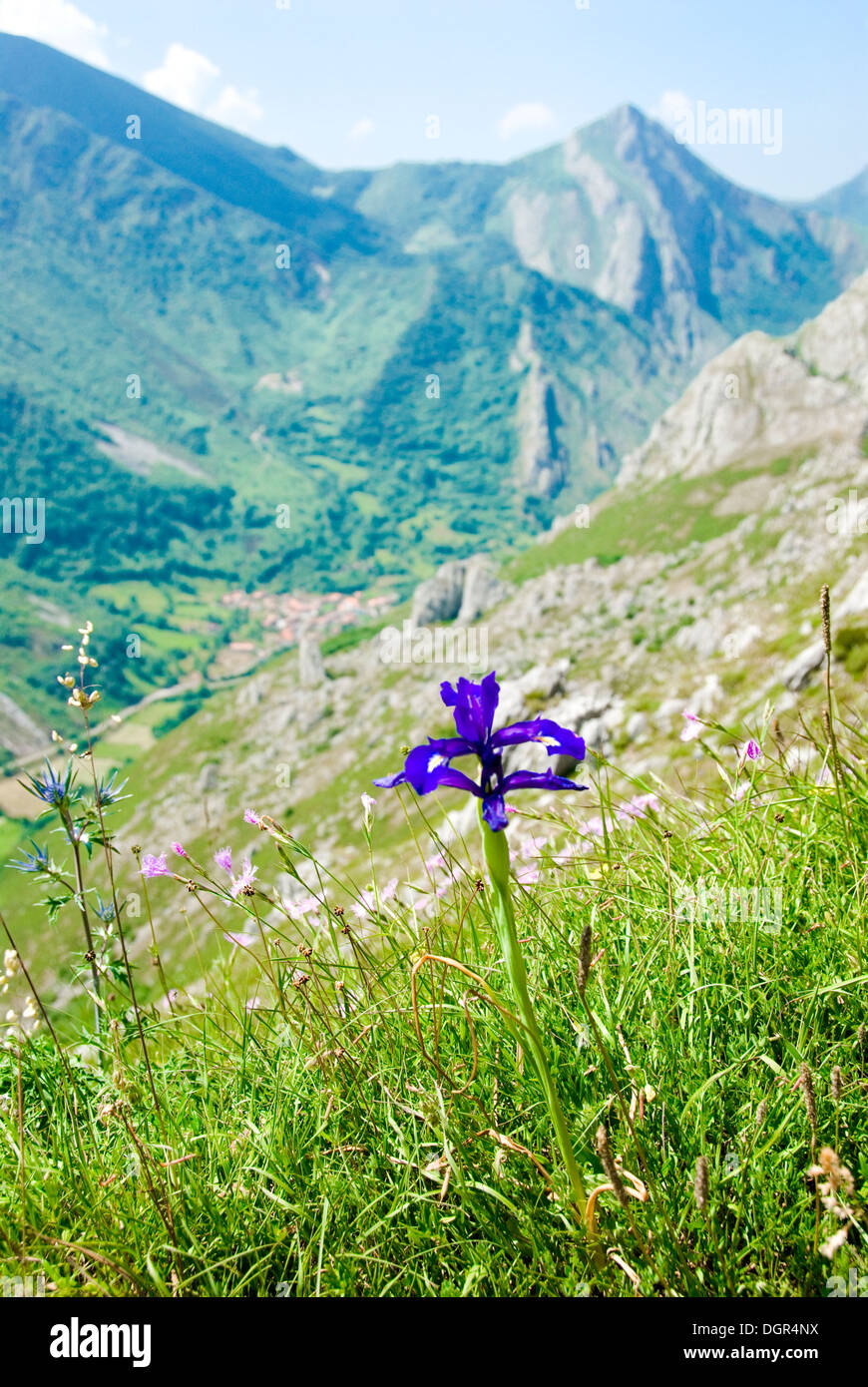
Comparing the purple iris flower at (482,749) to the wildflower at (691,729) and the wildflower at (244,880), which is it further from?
the wildflower at (691,729)

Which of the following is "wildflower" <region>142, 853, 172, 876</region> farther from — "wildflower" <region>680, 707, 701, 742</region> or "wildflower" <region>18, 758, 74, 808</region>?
"wildflower" <region>680, 707, 701, 742</region>

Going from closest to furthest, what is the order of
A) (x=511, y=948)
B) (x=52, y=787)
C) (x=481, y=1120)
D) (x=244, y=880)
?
(x=511, y=948), (x=481, y=1120), (x=244, y=880), (x=52, y=787)

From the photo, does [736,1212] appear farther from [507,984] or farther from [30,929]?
[30,929]

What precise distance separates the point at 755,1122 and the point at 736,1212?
0.79 ft

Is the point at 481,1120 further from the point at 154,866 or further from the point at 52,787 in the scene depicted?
the point at 52,787

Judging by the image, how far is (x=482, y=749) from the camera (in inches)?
74.7

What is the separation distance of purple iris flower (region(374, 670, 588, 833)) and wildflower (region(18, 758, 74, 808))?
1999 millimetres

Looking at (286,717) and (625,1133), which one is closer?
(625,1133)

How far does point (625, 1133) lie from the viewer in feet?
8.09

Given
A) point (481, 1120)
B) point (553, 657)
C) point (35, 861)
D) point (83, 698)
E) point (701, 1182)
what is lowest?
point (481, 1120)

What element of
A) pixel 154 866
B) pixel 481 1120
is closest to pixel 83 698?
pixel 154 866

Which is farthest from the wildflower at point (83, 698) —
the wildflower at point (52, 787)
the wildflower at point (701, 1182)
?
the wildflower at point (701, 1182)

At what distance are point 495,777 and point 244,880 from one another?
1369 mm
